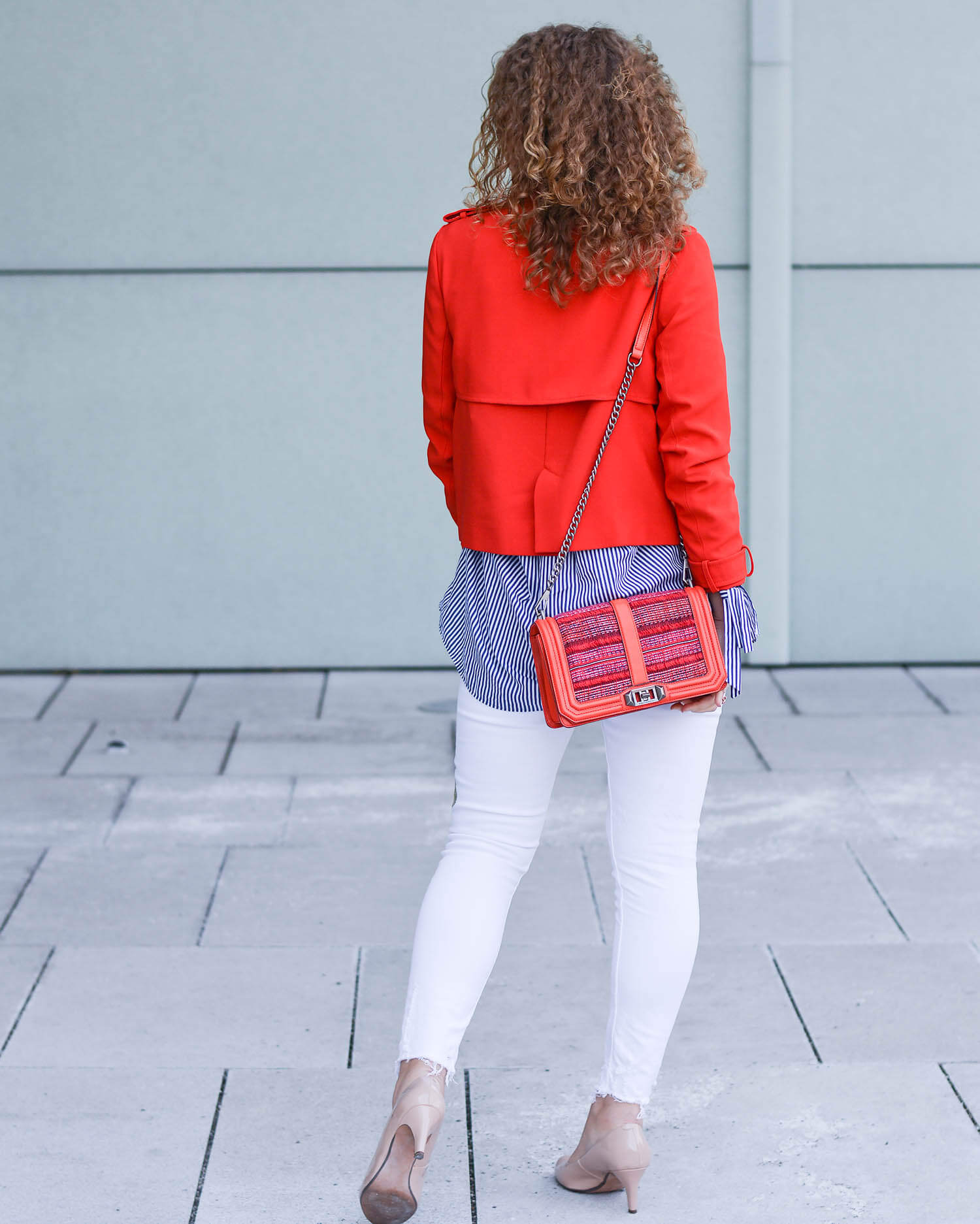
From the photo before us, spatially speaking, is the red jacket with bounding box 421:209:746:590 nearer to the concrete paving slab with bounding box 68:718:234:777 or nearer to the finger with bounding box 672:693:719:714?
the finger with bounding box 672:693:719:714

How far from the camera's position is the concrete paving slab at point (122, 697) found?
225 inches

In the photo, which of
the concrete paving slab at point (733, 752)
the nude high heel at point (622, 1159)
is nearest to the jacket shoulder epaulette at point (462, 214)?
the nude high heel at point (622, 1159)

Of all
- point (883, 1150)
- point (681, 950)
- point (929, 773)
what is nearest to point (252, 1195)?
point (681, 950)

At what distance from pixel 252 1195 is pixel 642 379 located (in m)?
1.44

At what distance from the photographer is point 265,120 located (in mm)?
6066

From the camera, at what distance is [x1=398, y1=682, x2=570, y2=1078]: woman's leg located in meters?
2.29

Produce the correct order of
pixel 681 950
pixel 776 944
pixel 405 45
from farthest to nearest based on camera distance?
pixel 405 45
pixel 776 944
pixel 681 950

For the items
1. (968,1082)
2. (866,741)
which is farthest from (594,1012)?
(866,741)

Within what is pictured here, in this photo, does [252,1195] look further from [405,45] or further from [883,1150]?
[405,45]

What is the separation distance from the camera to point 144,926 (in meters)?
3.64

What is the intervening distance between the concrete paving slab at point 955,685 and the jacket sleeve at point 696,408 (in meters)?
3.74

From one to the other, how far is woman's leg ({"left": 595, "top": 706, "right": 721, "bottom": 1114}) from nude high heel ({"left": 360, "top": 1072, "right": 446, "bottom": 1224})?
323mm

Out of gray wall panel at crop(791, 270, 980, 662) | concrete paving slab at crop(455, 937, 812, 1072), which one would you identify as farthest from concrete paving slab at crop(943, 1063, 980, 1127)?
gray wall panel at crop(791, 270, 980, 662)

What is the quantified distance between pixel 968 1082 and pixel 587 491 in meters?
1.43
